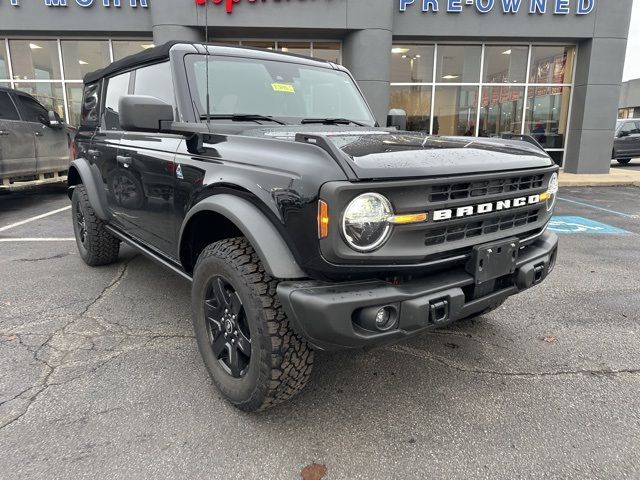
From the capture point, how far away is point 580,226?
711 cm

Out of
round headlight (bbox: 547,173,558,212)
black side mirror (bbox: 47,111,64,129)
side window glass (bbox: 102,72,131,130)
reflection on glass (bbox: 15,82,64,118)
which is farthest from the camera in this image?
reflection on glass (bbox: 15,82,64,118)

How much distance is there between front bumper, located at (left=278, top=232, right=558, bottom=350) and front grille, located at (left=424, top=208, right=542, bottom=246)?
0.60 ft

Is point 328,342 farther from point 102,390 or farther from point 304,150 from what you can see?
point 102,390

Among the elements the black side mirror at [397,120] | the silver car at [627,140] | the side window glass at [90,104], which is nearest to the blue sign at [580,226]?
the black side mirror at [397,120]

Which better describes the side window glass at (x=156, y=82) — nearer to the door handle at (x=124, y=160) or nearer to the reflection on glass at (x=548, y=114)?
the door handle at (x=124, y=160)

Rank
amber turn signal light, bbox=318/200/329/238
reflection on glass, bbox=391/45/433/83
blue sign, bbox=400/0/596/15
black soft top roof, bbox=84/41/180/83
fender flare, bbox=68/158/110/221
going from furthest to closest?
reflection on glass, bbox=391/45/433/83 < blue sign, bbox=400/0/596/15 < fender flare, bbox=68/158/110/221 < black soft top roof, bbox=84/41/180/83 < amber turn signal light, bbox=318/200/329/238

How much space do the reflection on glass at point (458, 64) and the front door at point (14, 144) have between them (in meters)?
10.4

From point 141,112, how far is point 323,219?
4.67 feet

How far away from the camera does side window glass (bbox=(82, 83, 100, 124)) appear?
4547 mm

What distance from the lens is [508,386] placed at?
8.75 feet

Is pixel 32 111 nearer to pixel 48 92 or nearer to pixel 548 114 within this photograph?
pixel 48 92

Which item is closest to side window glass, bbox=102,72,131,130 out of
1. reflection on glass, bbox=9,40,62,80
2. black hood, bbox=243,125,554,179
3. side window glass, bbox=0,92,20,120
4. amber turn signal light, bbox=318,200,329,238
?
black hood, bbox=243,125,554,179

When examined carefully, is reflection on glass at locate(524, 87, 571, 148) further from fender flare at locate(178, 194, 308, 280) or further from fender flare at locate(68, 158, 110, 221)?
fender flare at locate(178, 194, 308, 280)

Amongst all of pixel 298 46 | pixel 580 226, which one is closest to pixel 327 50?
pixel 298 46
